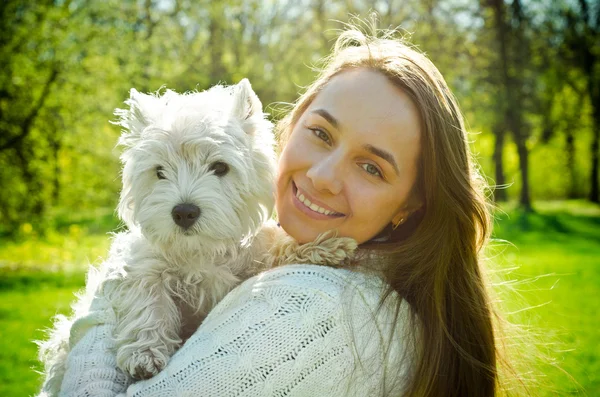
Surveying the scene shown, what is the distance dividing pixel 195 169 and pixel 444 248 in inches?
53.5

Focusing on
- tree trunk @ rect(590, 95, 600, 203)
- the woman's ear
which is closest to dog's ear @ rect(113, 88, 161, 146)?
the woman's ear

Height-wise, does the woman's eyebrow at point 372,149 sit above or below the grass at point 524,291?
above

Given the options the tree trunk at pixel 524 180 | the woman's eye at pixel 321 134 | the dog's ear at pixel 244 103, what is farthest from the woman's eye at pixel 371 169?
the tree trunk at pixel 524 180

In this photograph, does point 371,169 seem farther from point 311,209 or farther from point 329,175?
point 311,209

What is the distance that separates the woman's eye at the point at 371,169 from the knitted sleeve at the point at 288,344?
2.00 feet

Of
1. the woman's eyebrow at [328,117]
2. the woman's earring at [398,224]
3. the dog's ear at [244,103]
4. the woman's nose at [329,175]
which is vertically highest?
the dog's ear at [244,103]

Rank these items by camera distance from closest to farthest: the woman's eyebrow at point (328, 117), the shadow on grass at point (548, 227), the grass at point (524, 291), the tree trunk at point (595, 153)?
the woman's eyebrow at point (328, 117), the grass at point (524, 291), the shadow on grass at point (548, 227), the tree trunk at point (595, 153)

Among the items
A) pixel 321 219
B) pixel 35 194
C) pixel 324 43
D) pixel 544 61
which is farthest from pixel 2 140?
pixel 544 61

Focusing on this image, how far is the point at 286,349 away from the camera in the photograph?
2277 mm

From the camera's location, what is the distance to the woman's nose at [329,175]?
2.80 m

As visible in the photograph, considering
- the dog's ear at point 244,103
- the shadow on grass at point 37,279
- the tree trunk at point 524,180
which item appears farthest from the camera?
the tree trunk at point 524,180

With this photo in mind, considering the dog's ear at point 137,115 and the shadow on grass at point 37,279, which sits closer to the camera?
the dog's ear at point 137,115

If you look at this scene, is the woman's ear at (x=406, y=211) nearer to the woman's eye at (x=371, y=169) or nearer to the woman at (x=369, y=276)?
the woman at (x=369, y=276)

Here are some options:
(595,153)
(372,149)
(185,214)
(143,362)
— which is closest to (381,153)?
(372,149)
